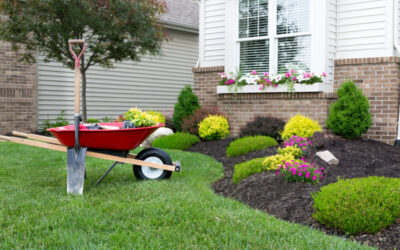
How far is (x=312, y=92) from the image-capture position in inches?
320

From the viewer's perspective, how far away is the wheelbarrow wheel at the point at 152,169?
497 centimetres

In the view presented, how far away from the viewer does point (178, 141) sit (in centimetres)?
810

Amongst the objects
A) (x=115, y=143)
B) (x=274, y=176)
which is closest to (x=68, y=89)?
(x=115, y=143)

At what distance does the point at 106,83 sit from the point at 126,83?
2.56 feet

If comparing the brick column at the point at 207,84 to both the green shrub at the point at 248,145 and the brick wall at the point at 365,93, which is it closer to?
the brick wall at the point at 365,93

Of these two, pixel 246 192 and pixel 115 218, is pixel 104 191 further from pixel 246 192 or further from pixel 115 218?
pixel 246 192

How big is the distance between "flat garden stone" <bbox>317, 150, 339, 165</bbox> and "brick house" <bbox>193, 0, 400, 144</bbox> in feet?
8.40

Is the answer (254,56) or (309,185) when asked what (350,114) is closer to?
(254,56)

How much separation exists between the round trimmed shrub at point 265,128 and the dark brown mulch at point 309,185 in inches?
32.0

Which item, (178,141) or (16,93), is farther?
(16,93)

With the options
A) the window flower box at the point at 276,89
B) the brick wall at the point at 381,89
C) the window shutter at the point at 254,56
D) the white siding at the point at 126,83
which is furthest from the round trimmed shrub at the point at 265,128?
the white siding at the point at 126,83

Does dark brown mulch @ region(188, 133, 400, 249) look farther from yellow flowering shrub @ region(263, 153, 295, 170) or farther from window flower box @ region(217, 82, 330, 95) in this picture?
window flower box @ region(217, 82, 330, 95)

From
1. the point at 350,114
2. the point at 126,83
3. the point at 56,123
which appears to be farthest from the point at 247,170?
the point at 126,83

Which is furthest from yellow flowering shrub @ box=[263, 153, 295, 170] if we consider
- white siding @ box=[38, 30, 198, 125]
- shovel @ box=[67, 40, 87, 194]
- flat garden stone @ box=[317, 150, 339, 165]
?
white siding @ box=[38, 30, 198, 125]
